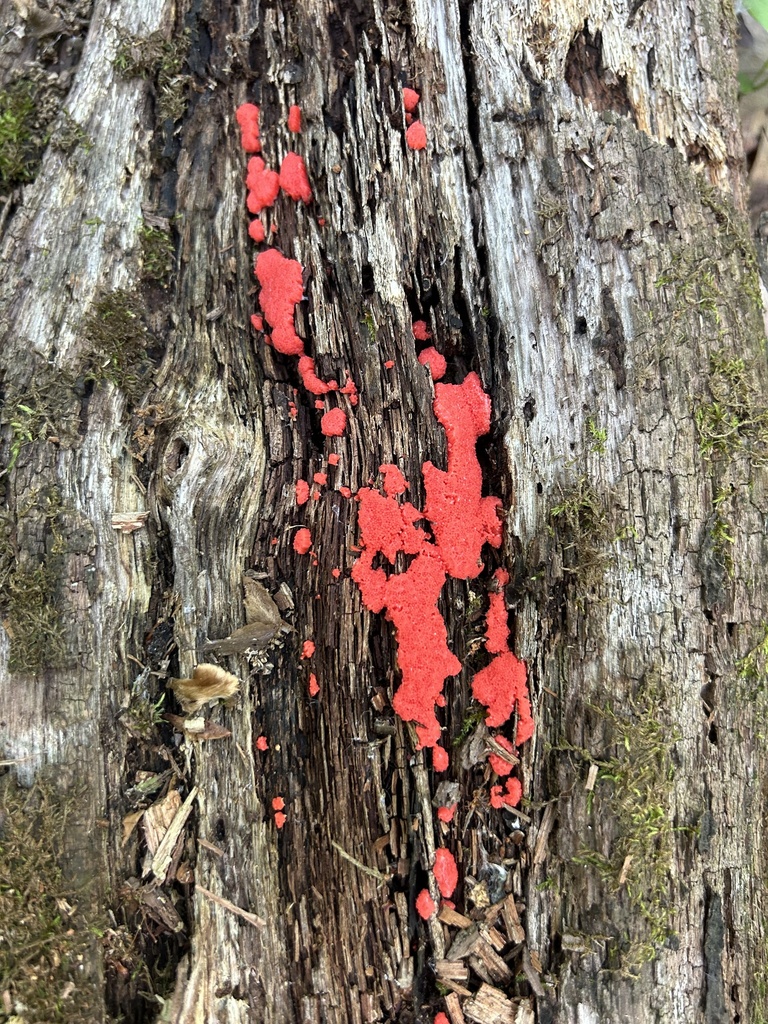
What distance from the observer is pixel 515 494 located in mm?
2643

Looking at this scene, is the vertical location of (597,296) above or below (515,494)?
above

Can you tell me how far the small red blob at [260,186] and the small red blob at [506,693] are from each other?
2.19 metres

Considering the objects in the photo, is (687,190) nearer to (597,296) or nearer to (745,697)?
(597,296)

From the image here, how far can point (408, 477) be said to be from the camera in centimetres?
271

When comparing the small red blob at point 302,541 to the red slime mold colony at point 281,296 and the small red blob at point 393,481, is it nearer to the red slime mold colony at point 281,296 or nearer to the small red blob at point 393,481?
the small red blob at point 393,481

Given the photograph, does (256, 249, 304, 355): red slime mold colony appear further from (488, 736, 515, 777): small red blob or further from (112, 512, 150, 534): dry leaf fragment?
(488, 736, 515, 777): small red blob

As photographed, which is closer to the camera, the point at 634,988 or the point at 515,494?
the point at 634,988

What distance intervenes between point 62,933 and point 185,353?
226 centimetres

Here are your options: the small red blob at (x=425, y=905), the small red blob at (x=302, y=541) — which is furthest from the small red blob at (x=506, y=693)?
the small red blob at (x=302, y=541)

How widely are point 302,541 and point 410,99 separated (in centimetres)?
196

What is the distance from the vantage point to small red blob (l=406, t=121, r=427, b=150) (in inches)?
111

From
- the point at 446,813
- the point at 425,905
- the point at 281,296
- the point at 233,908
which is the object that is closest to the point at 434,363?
the point at 281,296

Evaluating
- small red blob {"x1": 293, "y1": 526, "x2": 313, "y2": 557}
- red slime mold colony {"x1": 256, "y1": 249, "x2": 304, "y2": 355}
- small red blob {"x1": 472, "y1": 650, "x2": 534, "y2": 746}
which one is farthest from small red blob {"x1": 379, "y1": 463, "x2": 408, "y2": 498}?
small red blob {"x1": 472, "y1": 650, "x2": 534, "y2": 746}

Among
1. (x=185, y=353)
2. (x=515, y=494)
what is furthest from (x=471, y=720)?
(x=185, y=353)
